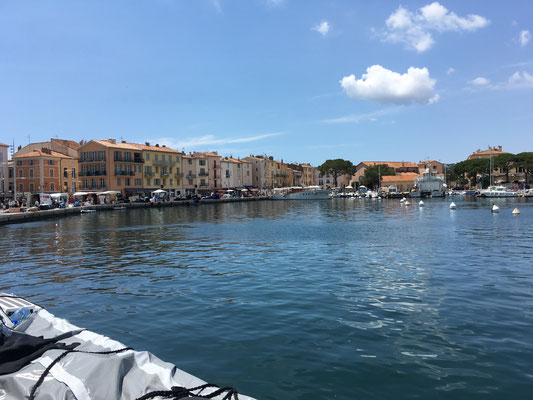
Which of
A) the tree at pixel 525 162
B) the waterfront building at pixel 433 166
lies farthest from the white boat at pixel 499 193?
the waterfront building at pixel 433 166

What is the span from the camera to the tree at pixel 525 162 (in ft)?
372

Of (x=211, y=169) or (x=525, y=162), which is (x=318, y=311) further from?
(x=525, y=162)

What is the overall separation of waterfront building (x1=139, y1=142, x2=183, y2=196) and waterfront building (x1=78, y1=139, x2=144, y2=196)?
3.43 metres

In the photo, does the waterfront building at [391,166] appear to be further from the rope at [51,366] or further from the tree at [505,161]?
the rope at [51,366]

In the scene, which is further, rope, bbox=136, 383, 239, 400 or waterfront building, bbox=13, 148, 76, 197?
waterfront building, bbox=13, 148, 76, 197

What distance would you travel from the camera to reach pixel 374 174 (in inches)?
5320

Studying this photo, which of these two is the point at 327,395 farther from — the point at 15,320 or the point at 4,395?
the point at 15,320

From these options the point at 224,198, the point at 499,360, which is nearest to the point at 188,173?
the point at 224,198

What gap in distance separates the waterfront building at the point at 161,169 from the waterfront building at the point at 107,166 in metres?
3.43

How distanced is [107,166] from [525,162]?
112 metres

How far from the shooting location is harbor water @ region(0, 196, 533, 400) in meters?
6.67

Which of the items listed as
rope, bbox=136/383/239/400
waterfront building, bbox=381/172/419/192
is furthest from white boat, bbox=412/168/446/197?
rope, bbox=136/383/239/400

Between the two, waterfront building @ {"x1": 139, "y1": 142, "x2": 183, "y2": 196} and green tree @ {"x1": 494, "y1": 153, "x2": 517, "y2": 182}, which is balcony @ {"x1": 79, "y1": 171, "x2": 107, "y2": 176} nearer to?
waterfront building @ {"x1": 139, "y1": 142, "x2": 183, "y2": 196}

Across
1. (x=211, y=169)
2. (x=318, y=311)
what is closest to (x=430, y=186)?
(x=211, y=169)
